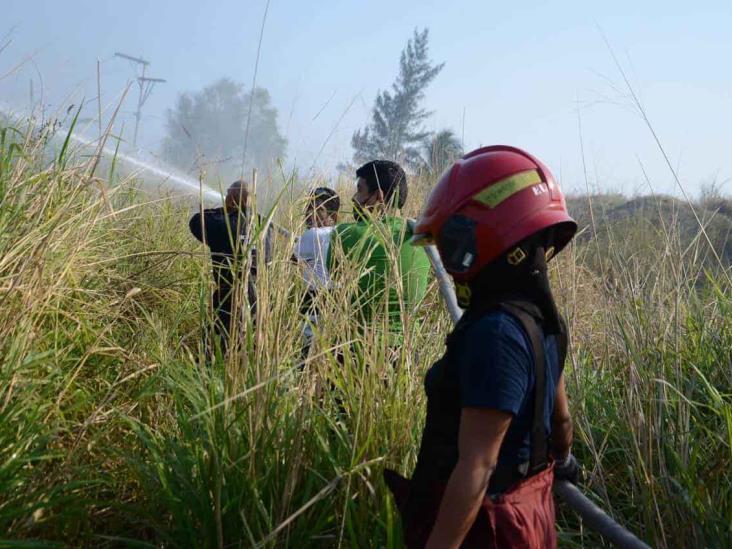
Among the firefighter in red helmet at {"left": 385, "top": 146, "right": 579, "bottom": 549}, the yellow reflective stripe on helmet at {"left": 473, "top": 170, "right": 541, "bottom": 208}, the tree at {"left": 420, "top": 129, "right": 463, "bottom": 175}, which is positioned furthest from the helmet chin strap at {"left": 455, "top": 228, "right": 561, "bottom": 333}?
the tree at {"left": 420, "top": 129, "right": 463, "bottom": 175}

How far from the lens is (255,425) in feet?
8.90

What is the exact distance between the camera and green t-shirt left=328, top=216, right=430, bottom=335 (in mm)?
3732

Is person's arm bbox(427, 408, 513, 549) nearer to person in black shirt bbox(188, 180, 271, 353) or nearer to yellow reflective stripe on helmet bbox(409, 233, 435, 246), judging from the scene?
yellow reflective stripe on helmet bbox(409, 233, 435, 246)

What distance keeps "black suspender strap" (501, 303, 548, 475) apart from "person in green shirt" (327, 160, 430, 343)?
4.15 feet

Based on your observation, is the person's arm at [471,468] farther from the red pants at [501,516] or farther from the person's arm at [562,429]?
the person's arm at [562,429]

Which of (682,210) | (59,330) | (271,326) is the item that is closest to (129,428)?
(59,330)

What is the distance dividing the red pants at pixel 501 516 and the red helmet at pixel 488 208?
20.6 inches

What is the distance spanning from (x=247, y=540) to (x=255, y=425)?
0.36m

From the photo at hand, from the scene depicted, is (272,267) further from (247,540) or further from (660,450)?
(660,450)

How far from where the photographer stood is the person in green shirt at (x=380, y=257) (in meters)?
3.53

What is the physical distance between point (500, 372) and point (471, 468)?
0.21 m

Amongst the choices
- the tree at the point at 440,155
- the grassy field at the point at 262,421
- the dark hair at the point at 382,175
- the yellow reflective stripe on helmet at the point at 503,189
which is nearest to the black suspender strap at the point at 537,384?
the yellow reflective stripe on helmet at the point at 503,189

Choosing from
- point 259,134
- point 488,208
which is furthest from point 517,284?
point 259,134

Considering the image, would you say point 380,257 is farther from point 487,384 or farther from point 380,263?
point 487,384
